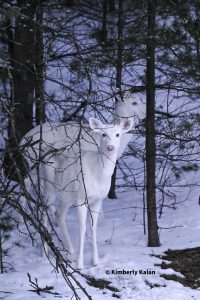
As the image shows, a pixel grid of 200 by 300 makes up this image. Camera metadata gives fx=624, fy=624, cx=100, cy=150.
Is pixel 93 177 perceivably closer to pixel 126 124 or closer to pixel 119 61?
pixel 126 124

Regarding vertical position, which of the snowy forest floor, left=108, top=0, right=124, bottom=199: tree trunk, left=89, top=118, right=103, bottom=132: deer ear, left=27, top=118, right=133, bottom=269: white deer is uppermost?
left=108, top=0, right=124, bottom=199: tree trunk

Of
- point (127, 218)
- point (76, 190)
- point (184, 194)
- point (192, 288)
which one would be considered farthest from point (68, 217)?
point (192, 288)

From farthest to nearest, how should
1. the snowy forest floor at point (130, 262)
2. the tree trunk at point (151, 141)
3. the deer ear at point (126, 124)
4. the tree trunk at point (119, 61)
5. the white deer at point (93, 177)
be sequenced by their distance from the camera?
1. the tree trunk at point (119, 61)
2. the tree trunk at point (151, 141)
3. the deer ear at point (126, 124)
4. the white deer at point (93, 177)
5. the snowy forest floor at point (130, 262)

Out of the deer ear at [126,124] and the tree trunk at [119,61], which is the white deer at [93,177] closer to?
the deer ear at [126,124]

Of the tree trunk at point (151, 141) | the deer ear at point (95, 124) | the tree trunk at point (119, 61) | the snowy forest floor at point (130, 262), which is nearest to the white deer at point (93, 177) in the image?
the deer ear at point (95, 124)

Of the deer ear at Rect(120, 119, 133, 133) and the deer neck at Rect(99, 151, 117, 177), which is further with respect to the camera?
the deer ear at Rect(120, 119, 133, 133)

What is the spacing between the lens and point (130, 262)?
7.86 metres

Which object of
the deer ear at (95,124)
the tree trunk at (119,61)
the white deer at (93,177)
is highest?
the tree trunk at (119,61)

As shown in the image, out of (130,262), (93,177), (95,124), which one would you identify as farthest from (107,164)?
(130,262)

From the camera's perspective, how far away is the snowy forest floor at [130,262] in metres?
7.00

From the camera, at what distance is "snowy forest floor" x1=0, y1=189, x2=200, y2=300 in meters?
7.00

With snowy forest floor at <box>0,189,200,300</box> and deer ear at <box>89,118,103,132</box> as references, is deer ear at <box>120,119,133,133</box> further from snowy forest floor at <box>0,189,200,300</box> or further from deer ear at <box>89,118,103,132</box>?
snowy forest floor at <box>0,189,200,300</box>

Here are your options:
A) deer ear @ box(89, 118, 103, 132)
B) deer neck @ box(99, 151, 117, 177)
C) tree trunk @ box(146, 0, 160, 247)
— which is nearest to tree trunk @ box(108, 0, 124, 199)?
tree trunk @ box(146, 0, 160, 247)

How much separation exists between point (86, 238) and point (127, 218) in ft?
3.94
